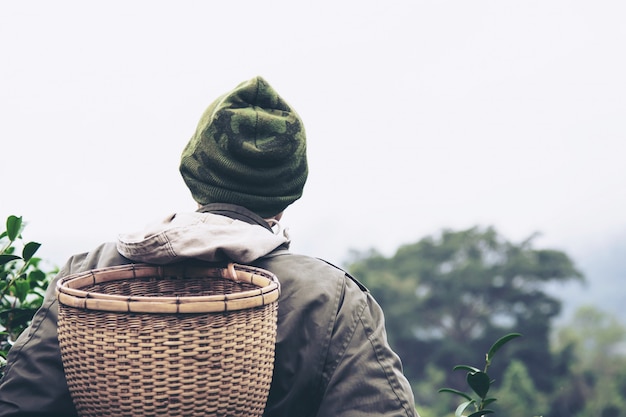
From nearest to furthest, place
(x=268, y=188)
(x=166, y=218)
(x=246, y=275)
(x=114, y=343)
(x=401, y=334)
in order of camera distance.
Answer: (x=114, y=343)
(x=246, y=275)
(x=166, y=218)
(x=268, y=188)
(x=401, y=334)

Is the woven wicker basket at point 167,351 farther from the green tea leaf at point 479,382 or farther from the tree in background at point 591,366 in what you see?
Answer: the tree in background at point 591,366

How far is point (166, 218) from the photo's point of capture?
57.6 inches

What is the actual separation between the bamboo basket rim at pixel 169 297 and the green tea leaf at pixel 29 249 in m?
0.43

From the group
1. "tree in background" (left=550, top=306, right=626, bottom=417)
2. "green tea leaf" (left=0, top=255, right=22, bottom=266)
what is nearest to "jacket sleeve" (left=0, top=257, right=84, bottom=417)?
"green tea leaf" (left=0, top=255, right=22, bottom=266)

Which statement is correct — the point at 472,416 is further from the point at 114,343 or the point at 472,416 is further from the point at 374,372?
the point at 114,343

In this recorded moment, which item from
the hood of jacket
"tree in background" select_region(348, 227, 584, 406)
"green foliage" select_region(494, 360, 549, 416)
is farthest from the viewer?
"tree in background" select_region(348, 227, 584, 406)

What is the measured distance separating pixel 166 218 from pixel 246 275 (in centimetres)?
24

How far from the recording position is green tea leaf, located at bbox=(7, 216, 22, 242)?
175 centimetres

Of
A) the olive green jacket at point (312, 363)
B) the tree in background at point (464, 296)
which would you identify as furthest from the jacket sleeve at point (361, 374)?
the tree in background at point (464, 296)

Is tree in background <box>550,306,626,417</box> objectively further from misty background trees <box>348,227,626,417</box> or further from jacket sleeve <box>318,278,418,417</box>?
jacket sleeve <box>318,278,418,417</box>

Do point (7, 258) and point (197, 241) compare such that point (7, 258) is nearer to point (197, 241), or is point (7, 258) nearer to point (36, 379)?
point (36, 379)

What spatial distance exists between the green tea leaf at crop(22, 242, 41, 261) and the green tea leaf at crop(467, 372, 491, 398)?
0.97 m

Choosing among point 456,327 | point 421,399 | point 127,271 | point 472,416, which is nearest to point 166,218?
point 127,271

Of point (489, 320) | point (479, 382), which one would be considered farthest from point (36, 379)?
point (489, 320)
